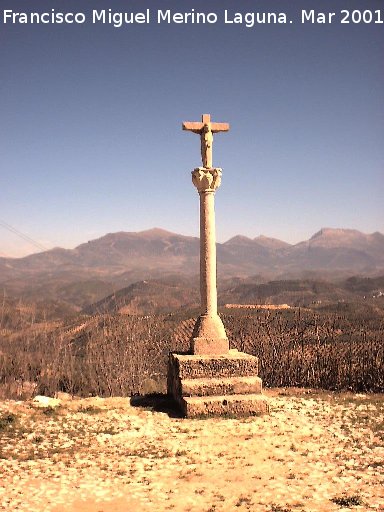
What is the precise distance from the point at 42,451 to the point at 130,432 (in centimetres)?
178

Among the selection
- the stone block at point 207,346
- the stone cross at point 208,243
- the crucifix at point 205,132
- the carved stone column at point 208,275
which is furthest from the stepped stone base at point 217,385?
the crucifix at point 205,132

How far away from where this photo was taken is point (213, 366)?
10766mm

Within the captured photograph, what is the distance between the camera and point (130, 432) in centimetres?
902

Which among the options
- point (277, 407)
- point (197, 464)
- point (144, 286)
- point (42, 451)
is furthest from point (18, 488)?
point (144, 286)

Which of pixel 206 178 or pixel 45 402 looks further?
pixel 206 178

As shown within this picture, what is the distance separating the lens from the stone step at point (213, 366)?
1066 centimetres

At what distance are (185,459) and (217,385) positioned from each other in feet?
10.1

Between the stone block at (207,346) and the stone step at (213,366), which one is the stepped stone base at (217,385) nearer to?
the stone step at (213,366)

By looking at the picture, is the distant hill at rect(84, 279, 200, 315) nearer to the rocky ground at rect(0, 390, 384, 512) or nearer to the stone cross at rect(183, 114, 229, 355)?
the stone cross at rect(183, 114, 229, 355)

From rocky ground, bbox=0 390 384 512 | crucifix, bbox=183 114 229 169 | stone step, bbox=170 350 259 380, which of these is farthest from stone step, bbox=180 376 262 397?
crucifix, bbox=183 114 229 169

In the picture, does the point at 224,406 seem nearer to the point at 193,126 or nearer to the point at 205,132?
the point at 205,132

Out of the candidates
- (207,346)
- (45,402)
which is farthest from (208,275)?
(45,402)

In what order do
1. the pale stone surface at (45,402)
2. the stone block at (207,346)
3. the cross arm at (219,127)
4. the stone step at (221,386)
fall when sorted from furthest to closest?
the cross arm at (219,127) → the stone block at (207,346) → the pale stone surface at (45,402) → the stone step at (221,386)

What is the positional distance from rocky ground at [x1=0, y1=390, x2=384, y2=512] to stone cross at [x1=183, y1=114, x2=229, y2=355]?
2.04m
